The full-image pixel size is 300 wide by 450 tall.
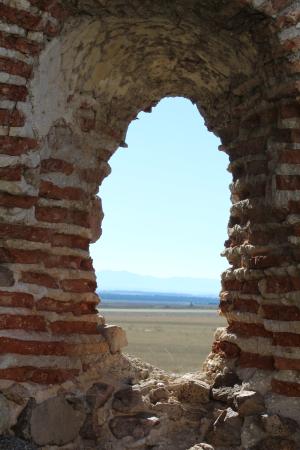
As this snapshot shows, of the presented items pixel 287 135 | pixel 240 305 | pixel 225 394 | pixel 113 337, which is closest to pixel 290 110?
pixel 287 135

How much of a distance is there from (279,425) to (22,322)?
1594 mm

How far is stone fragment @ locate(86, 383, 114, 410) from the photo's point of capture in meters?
3.86

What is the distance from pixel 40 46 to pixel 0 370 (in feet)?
6.31

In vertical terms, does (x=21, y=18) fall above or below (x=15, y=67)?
above

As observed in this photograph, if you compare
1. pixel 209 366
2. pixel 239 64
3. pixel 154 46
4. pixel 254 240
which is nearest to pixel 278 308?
pixel 254 240

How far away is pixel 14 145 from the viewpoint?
3.68 meters

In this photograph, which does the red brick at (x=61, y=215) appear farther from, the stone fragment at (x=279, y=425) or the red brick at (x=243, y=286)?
the stone fragment at (x=279, y=425)

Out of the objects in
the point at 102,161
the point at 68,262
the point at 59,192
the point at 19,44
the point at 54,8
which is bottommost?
the point at 68,262

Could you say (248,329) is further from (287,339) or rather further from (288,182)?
(288,182)

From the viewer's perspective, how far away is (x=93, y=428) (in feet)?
12.5

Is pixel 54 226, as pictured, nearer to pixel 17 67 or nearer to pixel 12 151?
pixel 12 151

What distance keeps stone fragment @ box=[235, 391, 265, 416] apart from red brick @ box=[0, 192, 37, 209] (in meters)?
1.72

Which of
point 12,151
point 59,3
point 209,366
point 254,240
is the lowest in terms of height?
point 209,366

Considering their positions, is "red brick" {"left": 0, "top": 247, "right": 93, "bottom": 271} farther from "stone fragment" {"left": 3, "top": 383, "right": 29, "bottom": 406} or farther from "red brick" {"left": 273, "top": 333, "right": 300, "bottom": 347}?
"red brick" {"left": 273, "top": 333, "right": 300, "bottom": 347}
